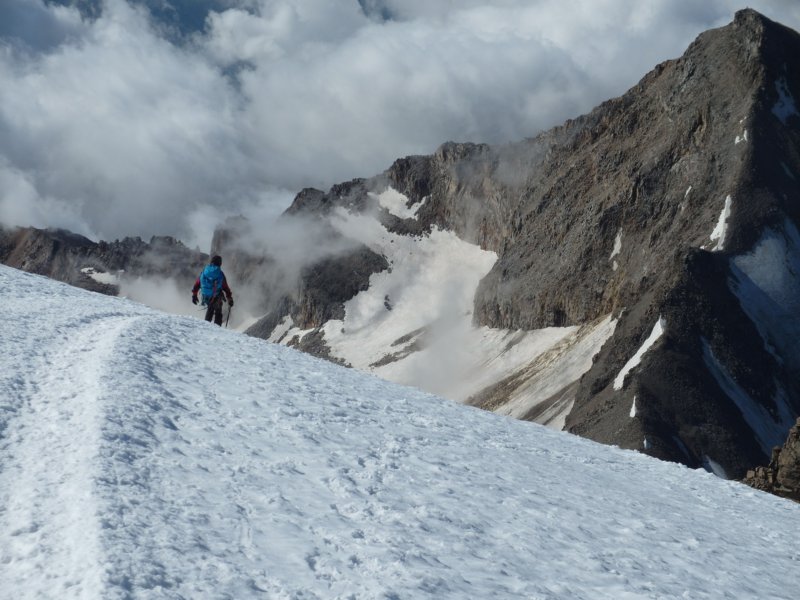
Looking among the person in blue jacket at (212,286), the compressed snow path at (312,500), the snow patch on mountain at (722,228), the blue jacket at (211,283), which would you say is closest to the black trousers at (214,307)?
the person in blue jacket at (212,286)

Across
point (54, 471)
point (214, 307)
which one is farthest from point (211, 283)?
point (54, 471)

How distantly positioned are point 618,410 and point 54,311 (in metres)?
62.8

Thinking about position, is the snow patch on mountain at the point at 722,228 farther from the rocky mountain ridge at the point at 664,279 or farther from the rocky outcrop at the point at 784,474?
the rocky outcrop at the point at 784,474

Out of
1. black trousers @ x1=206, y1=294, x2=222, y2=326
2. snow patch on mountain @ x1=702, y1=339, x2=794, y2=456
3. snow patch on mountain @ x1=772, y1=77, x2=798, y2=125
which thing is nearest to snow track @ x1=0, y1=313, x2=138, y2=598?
black trousers @ x1=206, y1=294, x2=222, y2=326

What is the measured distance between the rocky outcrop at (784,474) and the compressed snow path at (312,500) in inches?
741

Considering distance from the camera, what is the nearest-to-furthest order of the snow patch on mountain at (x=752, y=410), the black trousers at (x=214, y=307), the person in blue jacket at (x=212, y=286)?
the person in blue jacket at (x=212, y=286) < the black trousers at (x=214, y=307) < the snow patch on mountain at (x=752, y=410)

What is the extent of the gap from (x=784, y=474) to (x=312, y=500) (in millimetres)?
30620

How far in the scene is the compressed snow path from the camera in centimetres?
984

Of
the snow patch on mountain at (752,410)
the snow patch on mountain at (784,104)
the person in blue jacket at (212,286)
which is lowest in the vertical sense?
the person in blue jacket at (212,286)

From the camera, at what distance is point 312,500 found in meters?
11.9

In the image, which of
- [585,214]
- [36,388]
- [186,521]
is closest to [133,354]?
[36,388]

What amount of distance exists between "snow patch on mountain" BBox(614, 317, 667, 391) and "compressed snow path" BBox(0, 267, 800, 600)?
6734cm

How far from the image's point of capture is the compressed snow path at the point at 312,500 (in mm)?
9836

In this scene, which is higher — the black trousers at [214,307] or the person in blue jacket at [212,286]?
the person in blue jacket at [212,286]
